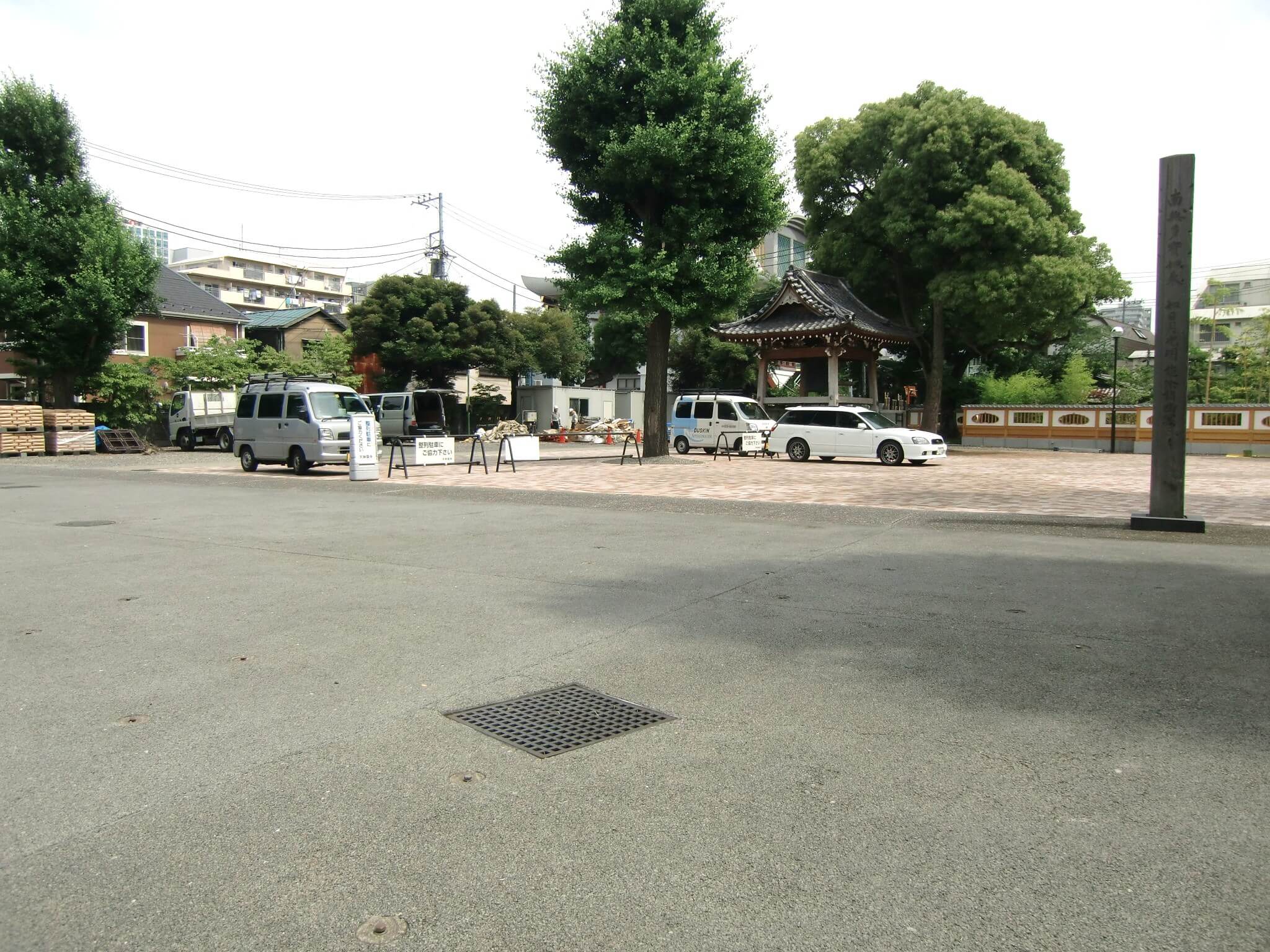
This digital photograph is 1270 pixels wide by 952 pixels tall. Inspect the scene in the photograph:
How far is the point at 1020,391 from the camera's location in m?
36.2

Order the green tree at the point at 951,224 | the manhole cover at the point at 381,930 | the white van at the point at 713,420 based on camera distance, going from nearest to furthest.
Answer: the manhole cover at the point at 381,930 < the white van at the point at 713,420 < the green tree at the point at 951,224

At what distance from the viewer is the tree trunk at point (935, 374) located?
108 ft

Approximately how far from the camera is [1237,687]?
4.79 meters

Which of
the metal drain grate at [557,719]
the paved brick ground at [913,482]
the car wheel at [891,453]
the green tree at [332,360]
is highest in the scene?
the green tree at [332,360]

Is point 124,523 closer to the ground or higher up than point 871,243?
closer to the ground

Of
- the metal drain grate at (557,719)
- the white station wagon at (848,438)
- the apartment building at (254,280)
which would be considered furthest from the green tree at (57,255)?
the apartment building at (254,280)

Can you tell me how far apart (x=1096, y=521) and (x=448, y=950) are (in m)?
11.2

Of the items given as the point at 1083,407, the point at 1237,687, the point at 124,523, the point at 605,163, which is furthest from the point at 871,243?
the point at 1237,687

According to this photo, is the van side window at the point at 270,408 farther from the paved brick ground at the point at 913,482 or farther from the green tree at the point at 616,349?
the green tree at the point at 616,349

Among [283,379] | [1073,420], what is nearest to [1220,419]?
[1073,420]

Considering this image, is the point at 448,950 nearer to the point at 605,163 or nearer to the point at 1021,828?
the point at 1021,828

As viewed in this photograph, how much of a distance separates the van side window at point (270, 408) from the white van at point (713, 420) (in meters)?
13.0

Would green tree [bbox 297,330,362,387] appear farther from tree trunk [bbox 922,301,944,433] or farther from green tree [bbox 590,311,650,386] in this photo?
tree trunk [bbox 922,301,944,433]

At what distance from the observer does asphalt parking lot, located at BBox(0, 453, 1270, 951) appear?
2719mm
